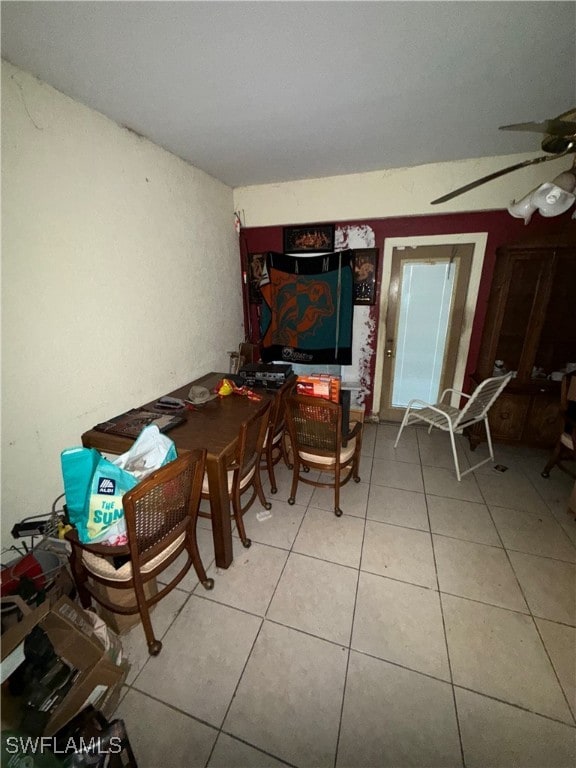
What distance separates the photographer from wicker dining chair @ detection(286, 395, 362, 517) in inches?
74.0

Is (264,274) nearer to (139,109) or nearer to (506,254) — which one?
(139,109)

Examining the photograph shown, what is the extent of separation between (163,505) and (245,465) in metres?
0.66

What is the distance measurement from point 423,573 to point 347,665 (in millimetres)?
693

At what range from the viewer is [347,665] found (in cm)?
128

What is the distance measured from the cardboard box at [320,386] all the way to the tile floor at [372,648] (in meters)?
0.92

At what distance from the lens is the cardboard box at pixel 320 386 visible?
2188 millimetres

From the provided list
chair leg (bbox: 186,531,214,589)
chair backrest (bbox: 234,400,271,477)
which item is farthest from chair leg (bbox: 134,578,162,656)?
chair backrest (bbox: 234,400,271,477)

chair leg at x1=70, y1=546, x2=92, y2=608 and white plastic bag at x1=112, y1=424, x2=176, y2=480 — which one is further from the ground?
white plastic bag at x1=112, y1=424, x2=176, y2=480

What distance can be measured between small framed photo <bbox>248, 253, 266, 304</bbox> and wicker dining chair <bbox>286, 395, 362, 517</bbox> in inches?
83.9

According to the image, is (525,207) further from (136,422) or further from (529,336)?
(136,422)

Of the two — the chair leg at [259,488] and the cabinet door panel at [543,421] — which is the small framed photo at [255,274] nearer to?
the chair leg at [259,488]

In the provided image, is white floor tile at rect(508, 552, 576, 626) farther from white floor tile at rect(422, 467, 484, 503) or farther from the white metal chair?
the white metal chair

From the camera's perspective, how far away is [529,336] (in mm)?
2633

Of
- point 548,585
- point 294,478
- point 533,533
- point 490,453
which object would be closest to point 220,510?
point 294,478
